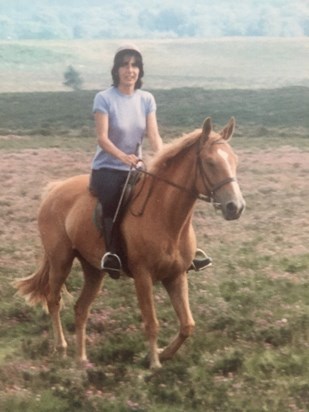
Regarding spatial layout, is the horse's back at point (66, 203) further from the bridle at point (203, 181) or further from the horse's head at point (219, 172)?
the horse's head at point (219, 172)

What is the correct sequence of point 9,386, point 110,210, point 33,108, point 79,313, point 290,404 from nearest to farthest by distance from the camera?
point 290,404, point 9,386, point 110,210, point 79,313, point 33,108

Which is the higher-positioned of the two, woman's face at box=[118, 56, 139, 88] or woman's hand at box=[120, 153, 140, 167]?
woman's face at box=[118, 56, 139, 88]

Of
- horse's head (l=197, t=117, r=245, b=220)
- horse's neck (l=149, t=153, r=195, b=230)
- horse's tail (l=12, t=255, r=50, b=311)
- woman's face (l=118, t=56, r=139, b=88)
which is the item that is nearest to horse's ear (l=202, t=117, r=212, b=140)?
horse's head (l=197, t=117, r=245, b=220)

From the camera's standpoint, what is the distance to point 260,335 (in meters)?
8.89

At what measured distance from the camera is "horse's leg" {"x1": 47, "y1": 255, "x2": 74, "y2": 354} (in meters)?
8.76

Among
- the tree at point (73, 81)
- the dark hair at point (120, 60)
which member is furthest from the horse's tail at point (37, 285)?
the tree at point (73, 81)

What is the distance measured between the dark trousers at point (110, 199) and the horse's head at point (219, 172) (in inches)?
38.0

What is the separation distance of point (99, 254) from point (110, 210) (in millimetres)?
574

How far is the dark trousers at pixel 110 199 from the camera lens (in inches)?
308

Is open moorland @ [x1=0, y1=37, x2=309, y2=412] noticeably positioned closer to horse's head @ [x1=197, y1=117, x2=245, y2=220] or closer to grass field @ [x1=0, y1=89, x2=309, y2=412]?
grass field @ [x1=0, y1=89, x2=309, y2=412]

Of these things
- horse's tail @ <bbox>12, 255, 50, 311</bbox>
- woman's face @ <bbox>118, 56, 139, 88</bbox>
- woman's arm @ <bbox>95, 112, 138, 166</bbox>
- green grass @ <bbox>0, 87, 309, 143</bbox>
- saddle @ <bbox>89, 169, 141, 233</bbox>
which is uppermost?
woman's face @ <bbox>118, 56, 139, 88</bbox>

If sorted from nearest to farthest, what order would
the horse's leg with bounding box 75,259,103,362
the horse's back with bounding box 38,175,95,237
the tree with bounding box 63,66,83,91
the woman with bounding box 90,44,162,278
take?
the woman with bounding box 90,44,162,278 → the horse's back with bounding box 38,175,95,237 → the horse's leg with bounding box 75,259,103,362 → the tree with bounding box 63,66,83,91

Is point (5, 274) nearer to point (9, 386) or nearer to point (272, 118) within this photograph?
point (9, 386)

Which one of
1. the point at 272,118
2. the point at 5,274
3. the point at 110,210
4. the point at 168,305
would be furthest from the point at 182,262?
the point at 272,118
